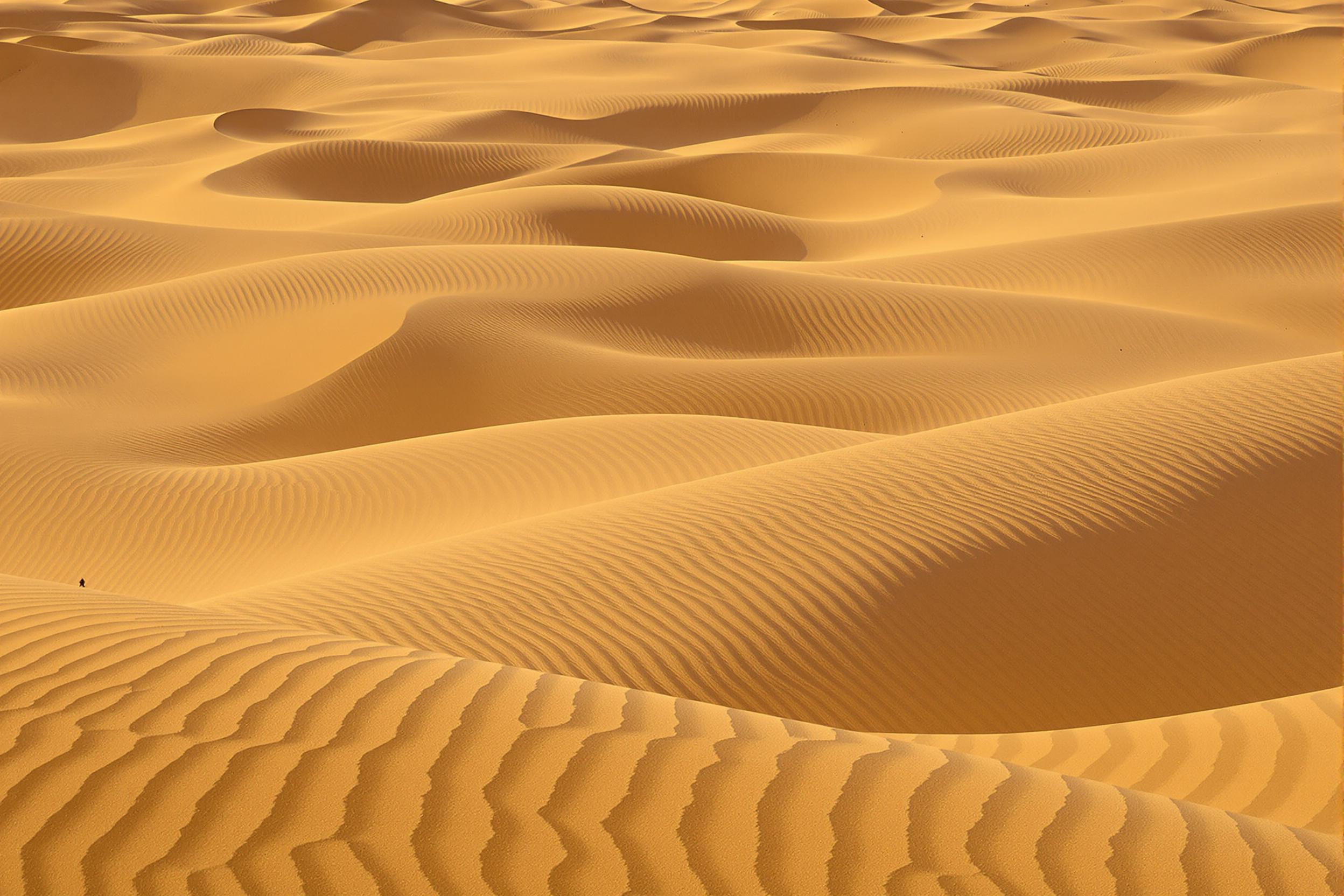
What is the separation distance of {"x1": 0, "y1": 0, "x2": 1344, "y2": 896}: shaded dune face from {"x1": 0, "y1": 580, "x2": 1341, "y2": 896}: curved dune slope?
0.04ft

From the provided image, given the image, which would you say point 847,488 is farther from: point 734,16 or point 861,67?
point 734,16

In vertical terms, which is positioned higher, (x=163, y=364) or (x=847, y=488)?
(x=847, y=488)

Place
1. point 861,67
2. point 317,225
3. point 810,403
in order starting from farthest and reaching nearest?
point 861,67 < point 317,225 < point 810,403

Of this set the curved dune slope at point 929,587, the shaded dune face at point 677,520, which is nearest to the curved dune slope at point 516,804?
the shaded dune face at point 677,520

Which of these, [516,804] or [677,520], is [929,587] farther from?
[516,804]

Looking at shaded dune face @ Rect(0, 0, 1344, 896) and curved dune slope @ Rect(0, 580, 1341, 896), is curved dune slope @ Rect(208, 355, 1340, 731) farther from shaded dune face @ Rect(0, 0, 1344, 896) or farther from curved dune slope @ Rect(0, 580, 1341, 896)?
curved dune slope @ Rect(0, 580, 1341, 896)

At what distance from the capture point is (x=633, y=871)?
7.71 feet

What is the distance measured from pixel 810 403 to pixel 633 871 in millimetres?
9746

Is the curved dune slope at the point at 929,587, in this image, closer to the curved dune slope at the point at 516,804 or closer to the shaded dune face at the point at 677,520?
the shaded dune face at the point at 677,520

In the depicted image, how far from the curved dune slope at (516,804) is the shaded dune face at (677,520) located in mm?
11

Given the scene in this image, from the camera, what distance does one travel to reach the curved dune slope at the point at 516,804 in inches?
91.5

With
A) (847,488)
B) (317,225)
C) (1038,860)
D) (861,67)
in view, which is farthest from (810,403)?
(861,67)

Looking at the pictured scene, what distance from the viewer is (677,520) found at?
21.7ft

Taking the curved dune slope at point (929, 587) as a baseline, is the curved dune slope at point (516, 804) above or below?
above
